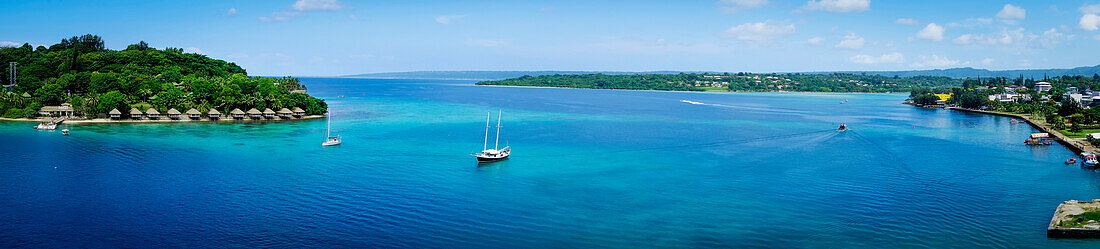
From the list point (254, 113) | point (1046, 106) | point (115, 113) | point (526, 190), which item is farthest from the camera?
point (1046, 106)

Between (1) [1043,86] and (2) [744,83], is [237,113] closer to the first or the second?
(1) [1043,86]

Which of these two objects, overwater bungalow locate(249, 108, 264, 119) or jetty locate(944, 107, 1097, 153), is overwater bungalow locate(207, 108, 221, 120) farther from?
jetty locate(944, 107, 1097, 153)

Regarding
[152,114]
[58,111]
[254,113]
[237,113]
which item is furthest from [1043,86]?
[58,111]

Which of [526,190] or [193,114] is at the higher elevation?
[193,114]

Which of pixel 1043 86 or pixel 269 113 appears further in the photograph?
pixel 1043 86

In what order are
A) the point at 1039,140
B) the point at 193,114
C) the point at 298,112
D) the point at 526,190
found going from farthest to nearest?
the point at 298,112, the point at 193,114, the point at 1039,140, the point at 526,190

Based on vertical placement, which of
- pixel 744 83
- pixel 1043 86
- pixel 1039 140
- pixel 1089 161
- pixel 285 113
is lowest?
pixel 1089 161

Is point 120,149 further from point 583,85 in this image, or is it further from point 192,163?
point 583,85

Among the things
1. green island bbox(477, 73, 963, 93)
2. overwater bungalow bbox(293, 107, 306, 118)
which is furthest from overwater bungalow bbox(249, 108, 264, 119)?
green island bbox(477, 73, 963, 93)
